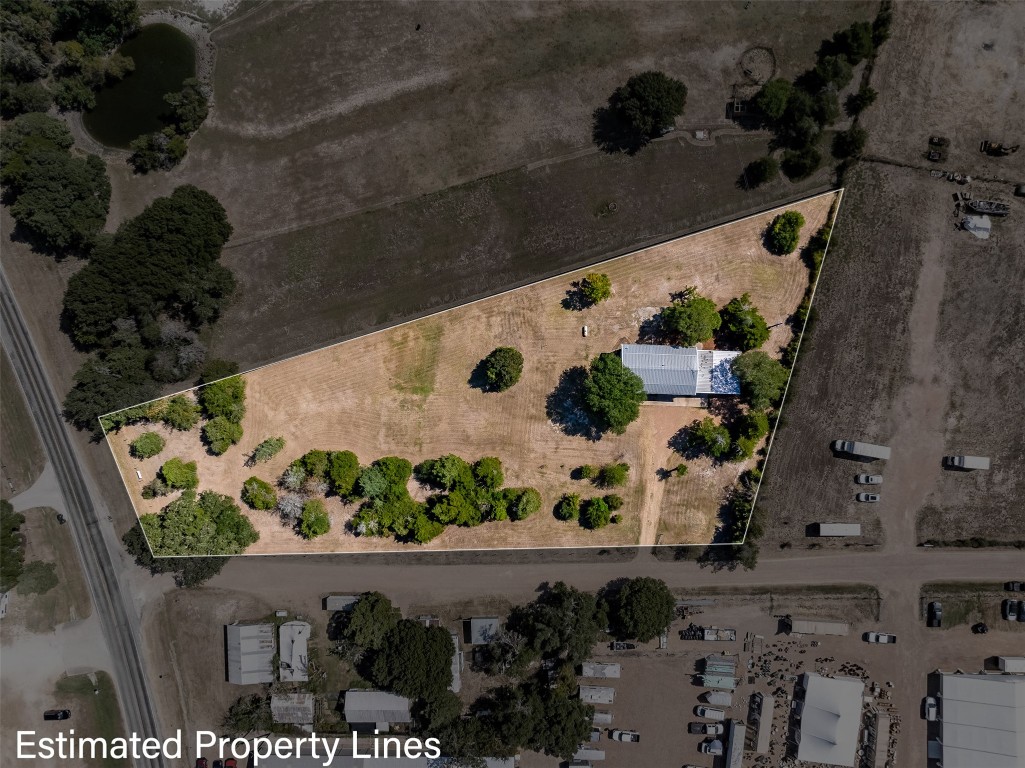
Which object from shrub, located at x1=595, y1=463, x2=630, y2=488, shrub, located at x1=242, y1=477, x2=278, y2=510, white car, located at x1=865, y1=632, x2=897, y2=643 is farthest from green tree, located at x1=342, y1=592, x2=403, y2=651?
white car, located at x1=865, y1=632, x2=897, y2=643

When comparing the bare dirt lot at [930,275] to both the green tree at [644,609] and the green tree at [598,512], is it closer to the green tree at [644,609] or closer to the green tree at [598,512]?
the green tree at [598,512]

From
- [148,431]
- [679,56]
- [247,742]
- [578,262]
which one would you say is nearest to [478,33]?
[679,56]

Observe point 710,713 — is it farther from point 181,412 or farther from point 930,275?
point 181,412

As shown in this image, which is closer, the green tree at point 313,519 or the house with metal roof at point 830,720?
the house with metal roof at point 830,720

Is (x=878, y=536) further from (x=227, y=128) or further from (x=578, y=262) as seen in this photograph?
(x=227, y=128)

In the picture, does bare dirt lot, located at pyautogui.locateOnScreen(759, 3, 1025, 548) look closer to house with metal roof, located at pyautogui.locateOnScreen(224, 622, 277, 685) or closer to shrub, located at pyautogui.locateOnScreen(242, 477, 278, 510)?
shrub, located at pyautogui.locateOnScreen(242, 477, 278, 510)

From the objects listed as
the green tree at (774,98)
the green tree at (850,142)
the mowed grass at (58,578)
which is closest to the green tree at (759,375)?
the green tree at (850,142)
